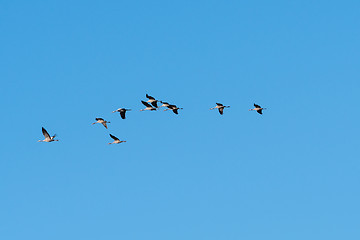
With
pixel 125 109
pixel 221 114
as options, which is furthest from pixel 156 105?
pixel 221 114

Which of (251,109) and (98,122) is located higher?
(251,109)

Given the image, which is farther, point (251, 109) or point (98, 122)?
point (251, 109)

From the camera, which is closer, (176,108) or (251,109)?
(176,108)

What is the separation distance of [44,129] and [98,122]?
13030 mm

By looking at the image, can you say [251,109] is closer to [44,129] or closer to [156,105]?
[156,105]

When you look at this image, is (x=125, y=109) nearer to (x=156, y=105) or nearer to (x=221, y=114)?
(x=156, y=105)

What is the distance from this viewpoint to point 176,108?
126 metres

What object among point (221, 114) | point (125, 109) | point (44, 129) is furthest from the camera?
point (221, 114)

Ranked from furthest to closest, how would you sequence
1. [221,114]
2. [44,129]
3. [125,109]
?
[221,114] < [125,109] < [44,129]

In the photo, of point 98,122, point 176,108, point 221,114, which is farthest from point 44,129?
point 221,114

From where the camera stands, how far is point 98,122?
124062mm

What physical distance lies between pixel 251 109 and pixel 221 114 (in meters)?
6.58

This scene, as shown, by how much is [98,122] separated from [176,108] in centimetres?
1268

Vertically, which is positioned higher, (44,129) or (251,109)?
(251,109)
